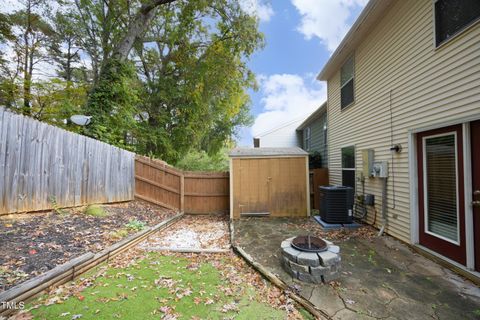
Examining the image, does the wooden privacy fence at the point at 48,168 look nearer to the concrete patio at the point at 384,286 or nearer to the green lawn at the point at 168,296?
the green lawn at the point at 168,296

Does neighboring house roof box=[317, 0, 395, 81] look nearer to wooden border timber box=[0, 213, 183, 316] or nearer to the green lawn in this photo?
the green lawn

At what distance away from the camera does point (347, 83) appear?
6.64 meters

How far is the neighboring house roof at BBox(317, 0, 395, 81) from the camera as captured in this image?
452 centimetres

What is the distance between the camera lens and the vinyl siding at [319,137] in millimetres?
9398

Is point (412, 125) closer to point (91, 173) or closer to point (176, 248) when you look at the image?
point (176, 248)

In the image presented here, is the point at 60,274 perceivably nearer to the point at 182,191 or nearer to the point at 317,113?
the point at 182,191

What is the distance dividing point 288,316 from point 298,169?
4.81m

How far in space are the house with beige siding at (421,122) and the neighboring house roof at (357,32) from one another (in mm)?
24

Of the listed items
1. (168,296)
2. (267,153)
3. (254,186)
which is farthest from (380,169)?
(168,296)

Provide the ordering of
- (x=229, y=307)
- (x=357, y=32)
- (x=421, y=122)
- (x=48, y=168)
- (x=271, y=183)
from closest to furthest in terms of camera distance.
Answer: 1. (x=229, y=307)
2. (x=421, y=122)
3. (x=48, y=168)
4. (x=357, y=32)
5. (x=271, y=183)

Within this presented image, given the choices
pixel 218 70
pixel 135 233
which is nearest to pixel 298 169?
pixel 135 233

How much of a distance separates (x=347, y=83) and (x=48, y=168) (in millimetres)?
8077

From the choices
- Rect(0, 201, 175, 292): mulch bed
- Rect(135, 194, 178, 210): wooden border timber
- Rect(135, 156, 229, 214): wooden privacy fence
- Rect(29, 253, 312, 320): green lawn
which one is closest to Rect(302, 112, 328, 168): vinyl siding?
Rect(135, 156, 229, 214): wooden privacy fence

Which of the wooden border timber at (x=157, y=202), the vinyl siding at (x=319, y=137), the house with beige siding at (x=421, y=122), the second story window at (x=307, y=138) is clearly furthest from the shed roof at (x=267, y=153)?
the second story window at (x=307, y=138)
